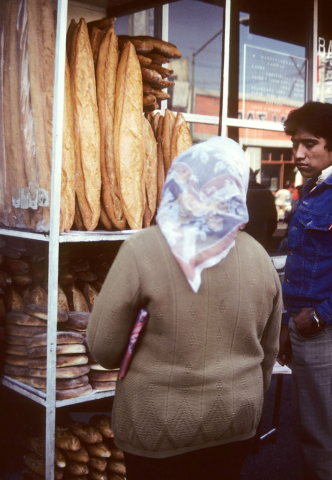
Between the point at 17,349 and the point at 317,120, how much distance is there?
5.78 ft

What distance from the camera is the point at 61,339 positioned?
2.15 meters

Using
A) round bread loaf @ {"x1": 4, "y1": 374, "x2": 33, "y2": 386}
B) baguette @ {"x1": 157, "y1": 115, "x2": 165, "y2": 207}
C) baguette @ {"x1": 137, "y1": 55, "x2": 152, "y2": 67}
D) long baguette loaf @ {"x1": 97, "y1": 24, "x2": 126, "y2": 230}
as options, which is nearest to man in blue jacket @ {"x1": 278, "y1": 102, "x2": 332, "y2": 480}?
baguette @ {"x1": 157, "y1": 115, "x2": 165, "y2": 207}

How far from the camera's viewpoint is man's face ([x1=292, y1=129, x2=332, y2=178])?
229 cm

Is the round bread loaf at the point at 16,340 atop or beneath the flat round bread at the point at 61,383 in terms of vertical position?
atop

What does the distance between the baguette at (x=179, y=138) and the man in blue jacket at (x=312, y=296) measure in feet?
1.72

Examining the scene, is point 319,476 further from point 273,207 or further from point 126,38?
point 273,207

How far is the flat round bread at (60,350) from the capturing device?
2.14 m

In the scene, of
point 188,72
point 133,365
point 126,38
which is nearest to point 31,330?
point 133,365

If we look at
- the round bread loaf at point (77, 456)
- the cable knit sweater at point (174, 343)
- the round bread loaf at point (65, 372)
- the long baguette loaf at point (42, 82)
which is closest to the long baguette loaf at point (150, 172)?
the long baguette loaf at point (42, 82)

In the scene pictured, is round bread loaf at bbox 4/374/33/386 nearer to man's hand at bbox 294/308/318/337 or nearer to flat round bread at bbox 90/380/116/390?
flat round bread at bbox 90/380/116/390

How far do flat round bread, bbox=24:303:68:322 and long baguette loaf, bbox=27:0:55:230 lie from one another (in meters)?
0.42

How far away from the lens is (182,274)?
1.39 meters

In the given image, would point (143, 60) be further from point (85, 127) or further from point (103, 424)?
point (103, 424)

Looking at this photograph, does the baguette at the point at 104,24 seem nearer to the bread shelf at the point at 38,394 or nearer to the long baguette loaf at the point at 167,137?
the long baguette loaf at the point at 167,137
